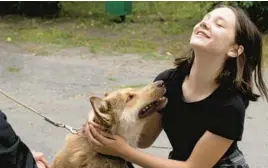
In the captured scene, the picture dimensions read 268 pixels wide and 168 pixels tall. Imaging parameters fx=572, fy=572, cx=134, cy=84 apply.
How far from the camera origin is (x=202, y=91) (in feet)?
11.9

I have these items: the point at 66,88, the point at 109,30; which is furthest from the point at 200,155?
the point at 109,30

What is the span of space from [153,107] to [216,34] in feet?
2.17

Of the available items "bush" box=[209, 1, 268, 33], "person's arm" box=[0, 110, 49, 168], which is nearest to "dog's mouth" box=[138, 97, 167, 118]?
"person's arm" box=[0, 110, 49, 168]

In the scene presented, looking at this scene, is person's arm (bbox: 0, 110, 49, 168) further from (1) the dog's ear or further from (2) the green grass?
(2) the green grass

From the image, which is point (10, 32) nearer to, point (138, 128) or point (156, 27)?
point (156, 27)

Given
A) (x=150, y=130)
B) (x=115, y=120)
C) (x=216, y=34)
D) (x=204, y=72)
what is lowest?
(x=150, y=130)

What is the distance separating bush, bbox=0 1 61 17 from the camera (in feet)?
43.4

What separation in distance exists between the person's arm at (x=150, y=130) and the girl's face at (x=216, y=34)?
72 cm

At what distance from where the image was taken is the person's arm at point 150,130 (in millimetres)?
3955

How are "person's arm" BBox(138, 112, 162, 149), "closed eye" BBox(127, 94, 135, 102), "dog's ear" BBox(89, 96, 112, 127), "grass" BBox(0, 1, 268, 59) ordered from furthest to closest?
"grass" BBox(0, 1, 268, 59), "person's arm" BBox(138, 112, 162, 149), "closed eye" BBox(127, 94, 135, 102), "dog's ear" BBox(89, 96, 112, 127)

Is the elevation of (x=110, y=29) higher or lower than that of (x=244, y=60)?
lower

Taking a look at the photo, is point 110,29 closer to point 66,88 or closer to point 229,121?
point 66,88

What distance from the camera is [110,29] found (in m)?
12.1

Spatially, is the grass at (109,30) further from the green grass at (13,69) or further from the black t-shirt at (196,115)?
the black t-shirt at (196,115)
